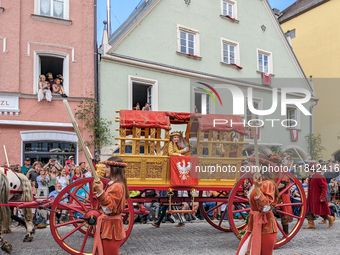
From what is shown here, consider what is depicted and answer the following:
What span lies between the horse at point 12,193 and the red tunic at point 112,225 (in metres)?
2.60

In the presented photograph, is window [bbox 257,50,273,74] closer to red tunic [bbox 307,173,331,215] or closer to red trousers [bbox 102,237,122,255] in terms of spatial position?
red tunic [bbox 307,173,331,215]

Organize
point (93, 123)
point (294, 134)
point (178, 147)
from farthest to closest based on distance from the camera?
1. point (294, 134)
2. point (93, 123)
3. point (178, 147)

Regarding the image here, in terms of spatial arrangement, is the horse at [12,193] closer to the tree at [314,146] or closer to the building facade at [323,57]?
the tree at [314,146]

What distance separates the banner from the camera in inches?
238

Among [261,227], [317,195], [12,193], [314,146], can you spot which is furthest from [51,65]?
[314,146]

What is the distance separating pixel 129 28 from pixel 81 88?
291 centimetres

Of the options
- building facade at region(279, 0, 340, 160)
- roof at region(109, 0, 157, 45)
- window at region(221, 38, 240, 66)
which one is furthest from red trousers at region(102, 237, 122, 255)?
→ building facade at region(279, 0, 340, 160)

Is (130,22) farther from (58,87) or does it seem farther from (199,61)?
(58,87)

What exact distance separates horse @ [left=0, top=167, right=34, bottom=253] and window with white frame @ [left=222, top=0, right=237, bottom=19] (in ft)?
39.7

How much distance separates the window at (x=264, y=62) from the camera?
1659 cm

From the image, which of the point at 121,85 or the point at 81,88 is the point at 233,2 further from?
the point at 81,88

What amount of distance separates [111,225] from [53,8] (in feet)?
32.4

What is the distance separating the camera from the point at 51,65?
11711mm

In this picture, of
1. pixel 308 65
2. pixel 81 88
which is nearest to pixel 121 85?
pixel 81 88
